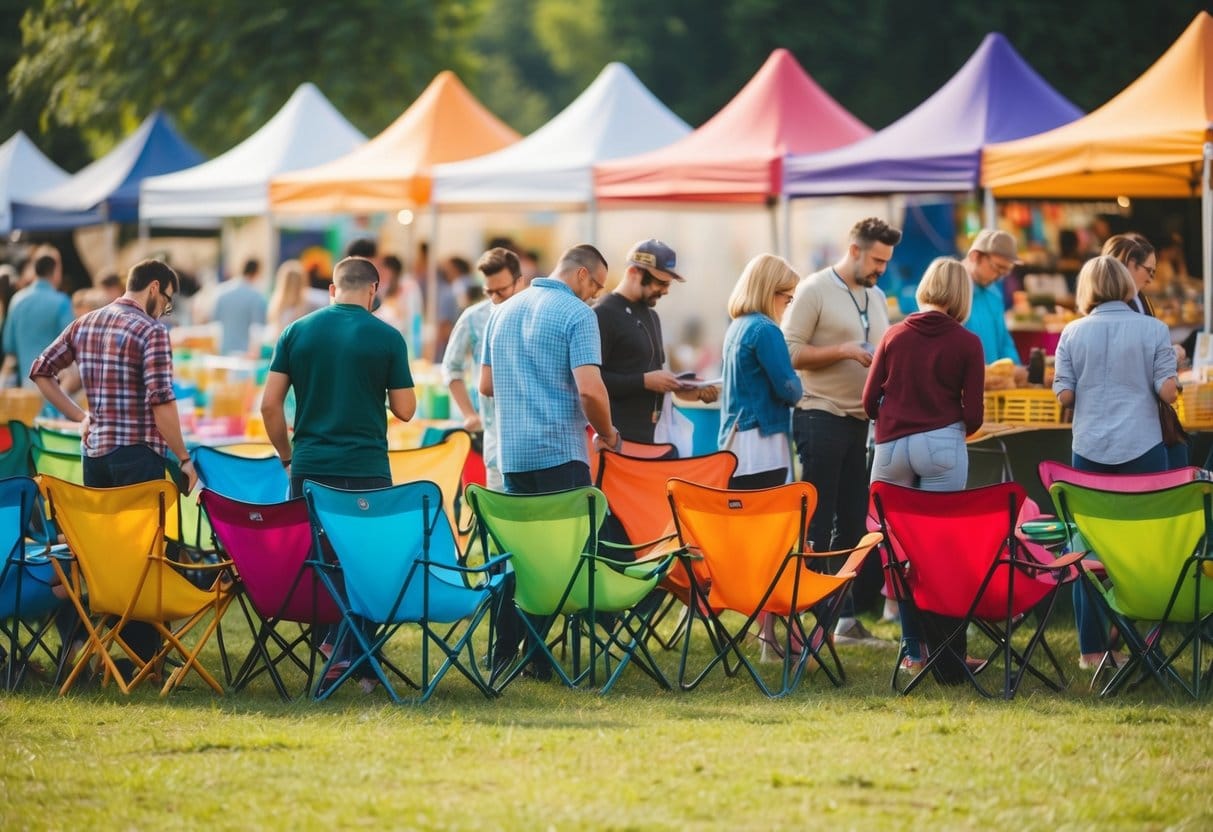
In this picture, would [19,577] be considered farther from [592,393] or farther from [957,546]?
[957,546]

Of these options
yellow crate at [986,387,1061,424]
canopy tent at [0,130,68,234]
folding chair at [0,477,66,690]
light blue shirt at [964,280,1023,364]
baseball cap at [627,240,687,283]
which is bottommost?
folding chair at [0,477,66,690]

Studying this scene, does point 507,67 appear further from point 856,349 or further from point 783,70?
point 856,349

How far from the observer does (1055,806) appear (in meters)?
4.62

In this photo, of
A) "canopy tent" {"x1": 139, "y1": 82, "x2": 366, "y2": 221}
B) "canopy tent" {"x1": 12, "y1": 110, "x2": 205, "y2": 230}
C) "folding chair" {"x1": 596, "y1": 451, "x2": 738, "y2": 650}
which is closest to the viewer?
"folding chair" {"x1": 596, "y1": 451, "x2": 738, "y2": 650}

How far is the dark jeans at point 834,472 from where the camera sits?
286 inches

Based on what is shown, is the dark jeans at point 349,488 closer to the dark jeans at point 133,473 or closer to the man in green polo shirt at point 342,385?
the man in green polo shirt at point 342,385

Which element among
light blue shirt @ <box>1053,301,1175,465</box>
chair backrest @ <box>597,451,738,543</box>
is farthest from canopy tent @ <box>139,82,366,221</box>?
light blue shirt @ <box>1053,301,1175,465</box>

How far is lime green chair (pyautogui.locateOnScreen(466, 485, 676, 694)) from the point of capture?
6203 mm

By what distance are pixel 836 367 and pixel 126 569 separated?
300cm

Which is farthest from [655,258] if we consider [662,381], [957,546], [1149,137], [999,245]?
[1149,137]

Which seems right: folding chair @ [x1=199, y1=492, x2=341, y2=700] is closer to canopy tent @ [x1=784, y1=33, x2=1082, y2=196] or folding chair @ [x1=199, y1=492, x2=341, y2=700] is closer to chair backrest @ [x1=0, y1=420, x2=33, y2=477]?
chair backrest @ [x1=0, y1=420, x2=33, y2=477]

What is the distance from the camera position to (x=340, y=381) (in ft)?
20.6

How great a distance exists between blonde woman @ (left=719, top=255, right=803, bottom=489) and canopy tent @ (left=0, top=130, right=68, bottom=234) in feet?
46.0

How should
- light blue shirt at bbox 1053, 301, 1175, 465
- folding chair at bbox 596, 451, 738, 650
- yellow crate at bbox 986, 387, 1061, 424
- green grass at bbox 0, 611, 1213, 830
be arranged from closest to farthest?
green grass at bbox 0, 611, 1213, 830 < light blue shirt at bbox 1053, 301, 1175, 465 < folding chair at bbox 596, 451, 738, 650 < yellow crate at bbox 986, 387, 1061, 424
